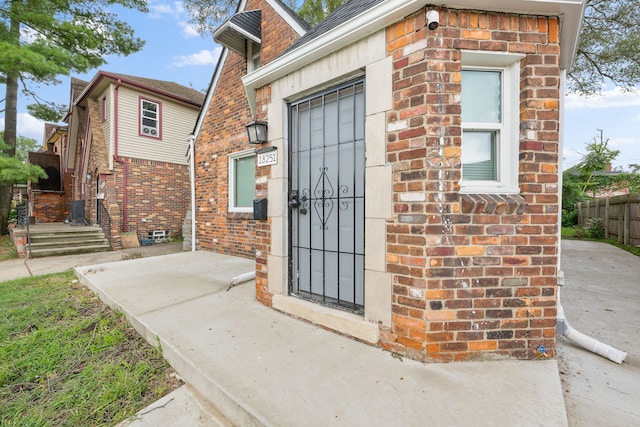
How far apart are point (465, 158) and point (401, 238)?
35.1 inches

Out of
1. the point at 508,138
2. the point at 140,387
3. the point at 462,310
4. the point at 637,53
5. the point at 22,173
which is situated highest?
the point at 637,53

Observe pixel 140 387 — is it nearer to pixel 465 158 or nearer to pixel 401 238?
pixel 401 238

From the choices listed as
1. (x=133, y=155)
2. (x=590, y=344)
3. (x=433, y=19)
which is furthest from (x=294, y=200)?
(x=133, y=155)

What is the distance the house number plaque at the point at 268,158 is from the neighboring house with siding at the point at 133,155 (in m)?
8.67

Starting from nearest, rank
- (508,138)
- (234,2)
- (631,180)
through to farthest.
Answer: (508,138) → (234,2) → (631,180)

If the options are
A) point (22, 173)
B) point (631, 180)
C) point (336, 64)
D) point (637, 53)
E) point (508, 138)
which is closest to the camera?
point (508, 138)

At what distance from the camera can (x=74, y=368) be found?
2.44 m

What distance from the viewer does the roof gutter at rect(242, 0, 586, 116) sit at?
2.10m

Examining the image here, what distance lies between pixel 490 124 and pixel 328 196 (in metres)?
1.56

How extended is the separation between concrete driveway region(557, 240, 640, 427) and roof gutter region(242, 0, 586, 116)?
2.74 metres

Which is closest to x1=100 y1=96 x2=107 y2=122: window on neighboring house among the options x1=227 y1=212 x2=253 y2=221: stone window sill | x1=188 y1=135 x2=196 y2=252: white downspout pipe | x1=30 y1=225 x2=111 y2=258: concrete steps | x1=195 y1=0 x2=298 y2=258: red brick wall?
x1=30 y1=225 x2=111 y2=258: concrete steps

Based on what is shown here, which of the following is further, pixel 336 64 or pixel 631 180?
pixel 631 180

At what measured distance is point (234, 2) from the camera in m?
10.3

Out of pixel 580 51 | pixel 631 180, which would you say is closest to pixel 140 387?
pixel 580 51
